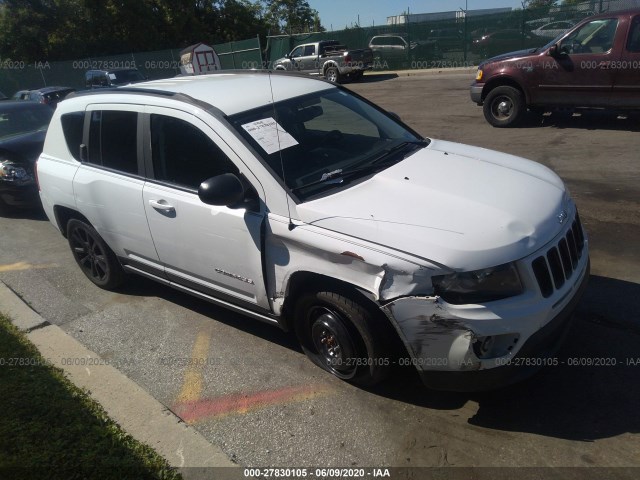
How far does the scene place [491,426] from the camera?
2.96m

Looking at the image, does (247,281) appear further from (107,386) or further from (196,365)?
(107,386)

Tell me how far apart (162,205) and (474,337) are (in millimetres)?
2337

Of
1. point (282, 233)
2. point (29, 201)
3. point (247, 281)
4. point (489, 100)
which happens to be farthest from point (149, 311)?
point (489, 100)

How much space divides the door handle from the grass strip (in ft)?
4.40

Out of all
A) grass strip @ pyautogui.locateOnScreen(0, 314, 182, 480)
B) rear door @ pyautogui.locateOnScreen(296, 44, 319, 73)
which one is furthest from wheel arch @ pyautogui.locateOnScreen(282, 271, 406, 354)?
rear door @ pyautogui.locateOnScreen(296, 44, 319, 73)

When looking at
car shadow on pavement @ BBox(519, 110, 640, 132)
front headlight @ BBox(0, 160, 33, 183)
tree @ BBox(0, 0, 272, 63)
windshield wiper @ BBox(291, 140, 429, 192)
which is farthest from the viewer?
tree @ BBox(0, 0, 272, 63)

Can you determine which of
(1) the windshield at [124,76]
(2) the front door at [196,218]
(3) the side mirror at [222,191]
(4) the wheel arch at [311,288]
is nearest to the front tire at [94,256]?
(2) the front door at [196,218]

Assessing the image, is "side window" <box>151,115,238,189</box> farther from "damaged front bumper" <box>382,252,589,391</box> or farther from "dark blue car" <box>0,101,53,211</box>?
"dark blue car" <box>0,101,53,211</box>

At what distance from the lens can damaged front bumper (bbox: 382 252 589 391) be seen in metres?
2.66

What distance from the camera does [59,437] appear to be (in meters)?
3.06

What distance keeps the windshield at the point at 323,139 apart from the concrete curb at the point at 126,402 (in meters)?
1.56

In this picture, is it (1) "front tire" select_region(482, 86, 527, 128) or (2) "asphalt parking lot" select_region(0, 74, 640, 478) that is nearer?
(2) "asphalt parking lot" select_region(0, 74, 640, 478)

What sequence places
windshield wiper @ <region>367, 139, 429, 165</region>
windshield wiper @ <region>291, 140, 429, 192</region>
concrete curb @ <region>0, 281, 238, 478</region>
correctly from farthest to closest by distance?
windshield wiper @ <region>367, 139, 429, 165</region> < windshield wiper @ <region>291, 140, 429, 192</region> < concrete curb @ <region>0, 281, 238, 478</region>

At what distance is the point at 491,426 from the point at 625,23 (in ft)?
27.4
